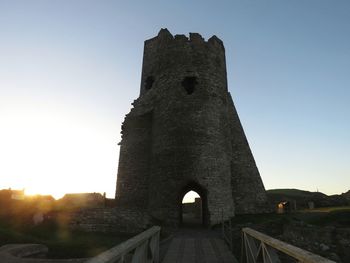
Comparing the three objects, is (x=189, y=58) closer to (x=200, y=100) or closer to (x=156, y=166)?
(x=200, y=100)

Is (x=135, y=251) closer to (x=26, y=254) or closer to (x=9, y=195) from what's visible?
(x=26, y=254)

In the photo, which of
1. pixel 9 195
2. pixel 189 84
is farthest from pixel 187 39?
pixel 9 195

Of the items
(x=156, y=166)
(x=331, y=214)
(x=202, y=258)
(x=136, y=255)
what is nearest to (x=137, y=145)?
(x=156, y=166)

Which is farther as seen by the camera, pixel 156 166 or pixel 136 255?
pixel 156 166

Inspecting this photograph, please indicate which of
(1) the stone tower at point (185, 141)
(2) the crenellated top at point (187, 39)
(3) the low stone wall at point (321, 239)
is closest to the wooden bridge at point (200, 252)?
(3) the low stone wall at point (321, 239)

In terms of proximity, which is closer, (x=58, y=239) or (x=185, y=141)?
(x=58, y=239)

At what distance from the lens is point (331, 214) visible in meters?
17.7

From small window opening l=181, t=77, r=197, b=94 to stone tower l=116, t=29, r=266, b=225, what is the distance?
2.7 inches

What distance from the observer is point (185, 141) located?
20.0 meters

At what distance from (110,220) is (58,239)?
3943mm

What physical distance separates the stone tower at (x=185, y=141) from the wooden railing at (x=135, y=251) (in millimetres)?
10586

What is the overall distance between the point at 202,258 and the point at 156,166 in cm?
1227

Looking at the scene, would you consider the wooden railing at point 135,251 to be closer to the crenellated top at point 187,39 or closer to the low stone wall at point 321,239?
the low stone wall at point 321,239

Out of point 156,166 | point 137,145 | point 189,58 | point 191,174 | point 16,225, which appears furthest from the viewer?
point 137,145
